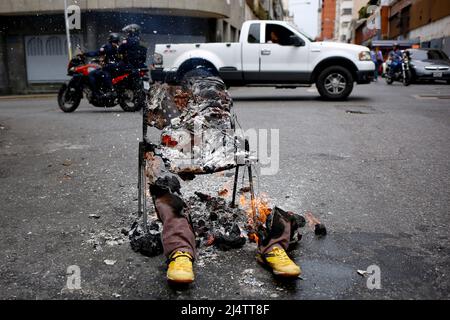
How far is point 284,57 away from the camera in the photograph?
1238 cm

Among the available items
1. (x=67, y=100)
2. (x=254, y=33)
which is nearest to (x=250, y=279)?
(x=67, y=100)

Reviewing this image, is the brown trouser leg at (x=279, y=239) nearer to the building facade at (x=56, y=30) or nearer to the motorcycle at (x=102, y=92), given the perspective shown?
the motorcycle at (x=102, y=92)

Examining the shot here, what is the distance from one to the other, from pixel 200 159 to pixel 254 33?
1034cm

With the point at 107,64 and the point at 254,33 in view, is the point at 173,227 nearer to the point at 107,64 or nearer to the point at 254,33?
the point at 107,64

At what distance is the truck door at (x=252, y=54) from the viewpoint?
1247cm

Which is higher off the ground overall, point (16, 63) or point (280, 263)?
point (16, 63)

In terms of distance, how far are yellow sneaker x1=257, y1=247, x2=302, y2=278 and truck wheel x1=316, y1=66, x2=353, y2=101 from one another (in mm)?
10200

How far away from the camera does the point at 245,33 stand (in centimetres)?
1265

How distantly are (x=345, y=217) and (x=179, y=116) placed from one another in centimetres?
160

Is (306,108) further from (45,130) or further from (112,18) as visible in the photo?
(112,18)

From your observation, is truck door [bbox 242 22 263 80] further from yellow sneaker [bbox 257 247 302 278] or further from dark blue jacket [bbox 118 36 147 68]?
yellow sneaker [bbox 257 247 302 278]

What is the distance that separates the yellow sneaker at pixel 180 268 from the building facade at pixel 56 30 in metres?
19.9

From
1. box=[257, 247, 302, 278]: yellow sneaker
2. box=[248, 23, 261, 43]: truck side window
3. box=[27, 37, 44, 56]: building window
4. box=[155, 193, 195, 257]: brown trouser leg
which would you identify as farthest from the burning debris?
box=[27, 37, 44, 56]: building window
